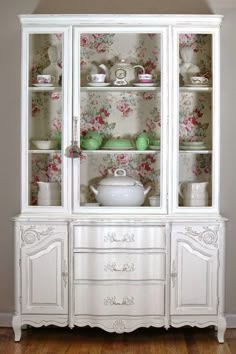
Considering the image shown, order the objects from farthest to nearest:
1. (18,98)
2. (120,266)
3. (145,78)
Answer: (18,98) < (145,78) < (120,266)

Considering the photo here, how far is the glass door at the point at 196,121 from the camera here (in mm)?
4461

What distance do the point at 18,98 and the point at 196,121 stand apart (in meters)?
1.23

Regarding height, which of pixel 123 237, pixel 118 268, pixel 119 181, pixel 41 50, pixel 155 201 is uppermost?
pixel 41 50

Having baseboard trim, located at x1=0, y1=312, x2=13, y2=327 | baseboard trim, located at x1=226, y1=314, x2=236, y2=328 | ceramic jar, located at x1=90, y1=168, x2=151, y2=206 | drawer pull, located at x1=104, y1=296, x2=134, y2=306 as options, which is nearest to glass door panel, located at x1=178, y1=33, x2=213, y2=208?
ceramic jar, located at x1=90, y1=168, x2=151, y2=206

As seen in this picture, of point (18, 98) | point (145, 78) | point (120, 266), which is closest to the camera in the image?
point (120, 266)

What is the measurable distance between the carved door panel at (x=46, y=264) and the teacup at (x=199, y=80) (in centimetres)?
121

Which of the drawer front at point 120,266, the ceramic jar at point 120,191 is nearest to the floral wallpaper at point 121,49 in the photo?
the ceramic jar at point 120,191

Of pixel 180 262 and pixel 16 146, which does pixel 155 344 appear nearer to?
pixel 180 262

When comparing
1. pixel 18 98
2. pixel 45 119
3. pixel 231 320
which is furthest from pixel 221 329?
pixel 18 98

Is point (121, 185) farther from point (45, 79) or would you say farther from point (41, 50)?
point (41, 50)

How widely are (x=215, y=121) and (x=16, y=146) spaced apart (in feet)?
4.48

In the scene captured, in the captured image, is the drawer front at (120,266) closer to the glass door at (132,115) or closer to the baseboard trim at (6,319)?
the glass door at (132,115)

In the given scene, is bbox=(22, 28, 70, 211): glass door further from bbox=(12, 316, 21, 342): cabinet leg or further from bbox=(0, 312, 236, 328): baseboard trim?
bbox=(0, 312, 236, 328): baseboard trim

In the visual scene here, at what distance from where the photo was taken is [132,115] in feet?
15.1
